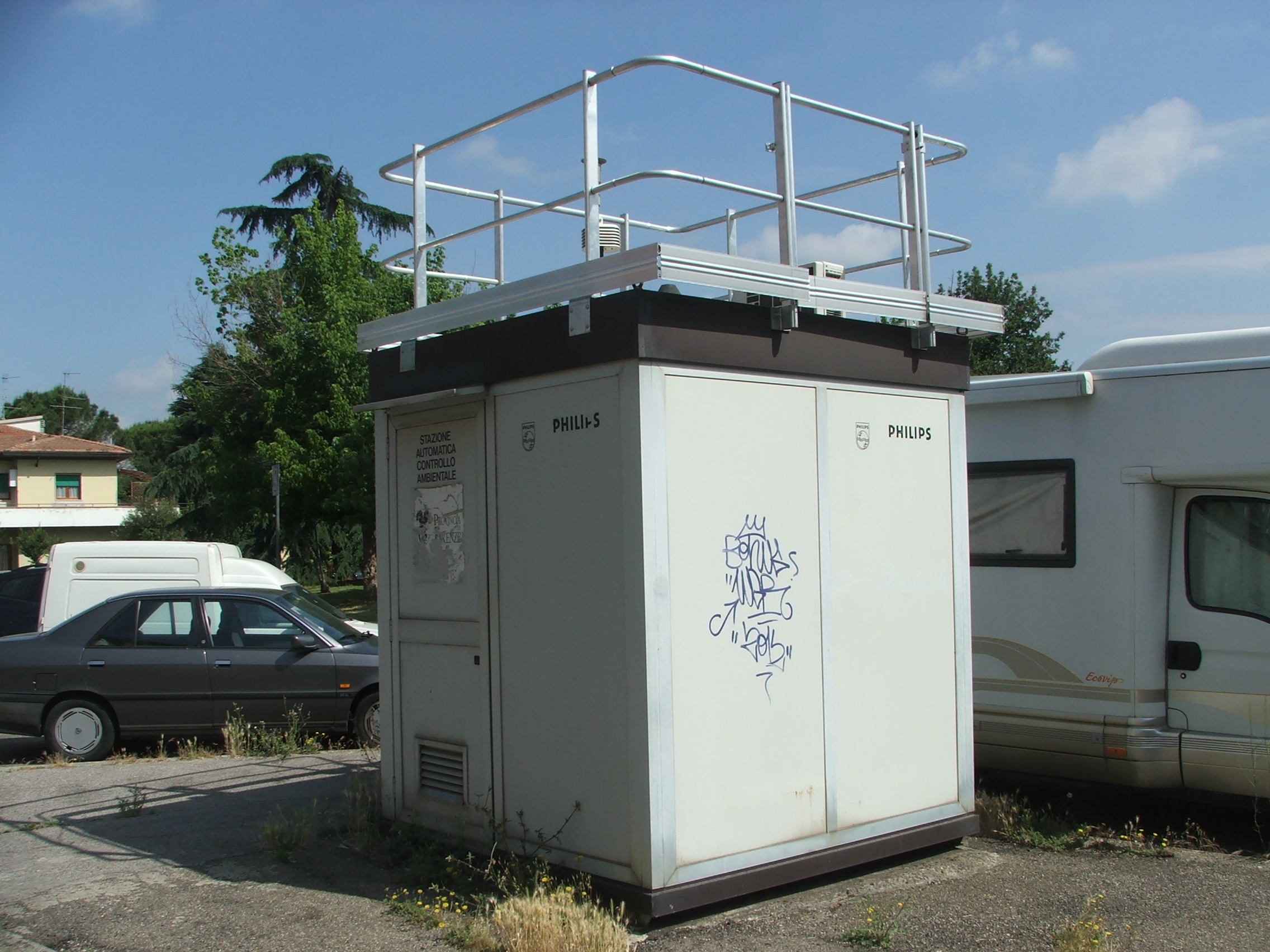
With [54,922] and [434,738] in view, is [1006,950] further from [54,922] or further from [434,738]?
[54,922]

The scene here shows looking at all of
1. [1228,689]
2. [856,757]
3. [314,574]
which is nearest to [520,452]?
[856,757]

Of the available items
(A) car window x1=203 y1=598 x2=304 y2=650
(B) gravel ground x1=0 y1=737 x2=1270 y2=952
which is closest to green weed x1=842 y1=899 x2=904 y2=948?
(B) gravel ground x1=0 y1=737 x2=1270 y2=952

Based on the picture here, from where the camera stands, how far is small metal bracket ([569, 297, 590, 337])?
204 inches

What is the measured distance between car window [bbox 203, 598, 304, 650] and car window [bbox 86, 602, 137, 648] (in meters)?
0.63

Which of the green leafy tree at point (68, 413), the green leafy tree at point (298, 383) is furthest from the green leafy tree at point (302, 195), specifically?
the green leafy tree at point (68, 413)

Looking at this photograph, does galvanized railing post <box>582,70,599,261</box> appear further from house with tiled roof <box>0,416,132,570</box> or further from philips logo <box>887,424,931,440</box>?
house with tiled roof <box>0,416,132,570</box>

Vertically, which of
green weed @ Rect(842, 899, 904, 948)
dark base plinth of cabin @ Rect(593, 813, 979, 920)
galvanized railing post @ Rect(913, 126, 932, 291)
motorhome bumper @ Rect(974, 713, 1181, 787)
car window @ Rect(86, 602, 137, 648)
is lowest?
green weed @ Rect(842, 899, 904, 948)

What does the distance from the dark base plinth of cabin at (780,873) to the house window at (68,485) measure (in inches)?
2332

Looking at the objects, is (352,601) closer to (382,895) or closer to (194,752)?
(194,752)

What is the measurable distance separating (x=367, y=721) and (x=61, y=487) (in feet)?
177

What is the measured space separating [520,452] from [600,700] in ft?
4.37

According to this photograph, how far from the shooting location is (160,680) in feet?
32.9

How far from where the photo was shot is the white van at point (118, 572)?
42.3 ft

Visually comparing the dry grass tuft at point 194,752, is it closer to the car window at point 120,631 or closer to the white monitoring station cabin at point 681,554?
the car window at point 120,631
